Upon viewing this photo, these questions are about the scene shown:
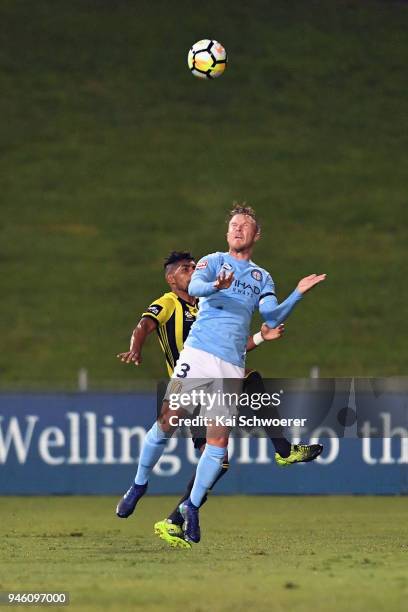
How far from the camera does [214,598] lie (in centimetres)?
744

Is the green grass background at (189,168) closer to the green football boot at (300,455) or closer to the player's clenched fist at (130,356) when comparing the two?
the player's clenched fist at (130,356)

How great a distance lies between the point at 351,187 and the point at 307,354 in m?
7.37

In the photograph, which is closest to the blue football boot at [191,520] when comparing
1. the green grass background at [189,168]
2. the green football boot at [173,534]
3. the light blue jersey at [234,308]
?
the green football boot at [173,534]

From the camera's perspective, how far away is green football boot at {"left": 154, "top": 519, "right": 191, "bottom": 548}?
34.4 ft

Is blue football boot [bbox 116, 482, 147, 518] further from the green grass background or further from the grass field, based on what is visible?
the green grass background

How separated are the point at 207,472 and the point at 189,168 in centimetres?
2576

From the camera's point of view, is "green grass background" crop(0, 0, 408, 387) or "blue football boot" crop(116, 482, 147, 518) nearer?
"blue football boot" crop(116, 482, 147, 518)

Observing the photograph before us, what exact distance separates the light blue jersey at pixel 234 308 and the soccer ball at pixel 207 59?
4.82m

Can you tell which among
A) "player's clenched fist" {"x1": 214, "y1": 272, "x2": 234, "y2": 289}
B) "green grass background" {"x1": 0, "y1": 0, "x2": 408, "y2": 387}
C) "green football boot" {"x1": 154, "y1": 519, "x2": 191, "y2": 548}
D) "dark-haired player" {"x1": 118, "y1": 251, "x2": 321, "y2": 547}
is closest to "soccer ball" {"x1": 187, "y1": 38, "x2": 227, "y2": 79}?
"dark-haired player" {"x1": 118, "y1": 251, "x2": 321, "y2": 547}

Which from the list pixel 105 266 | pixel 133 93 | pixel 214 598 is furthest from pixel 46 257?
pixel 214 598

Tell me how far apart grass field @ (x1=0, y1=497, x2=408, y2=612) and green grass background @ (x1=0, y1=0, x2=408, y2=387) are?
12.0 metres

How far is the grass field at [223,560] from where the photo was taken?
745cm

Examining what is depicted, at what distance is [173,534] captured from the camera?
10.5 metres

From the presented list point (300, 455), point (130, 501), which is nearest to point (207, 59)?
point (300, 455)
